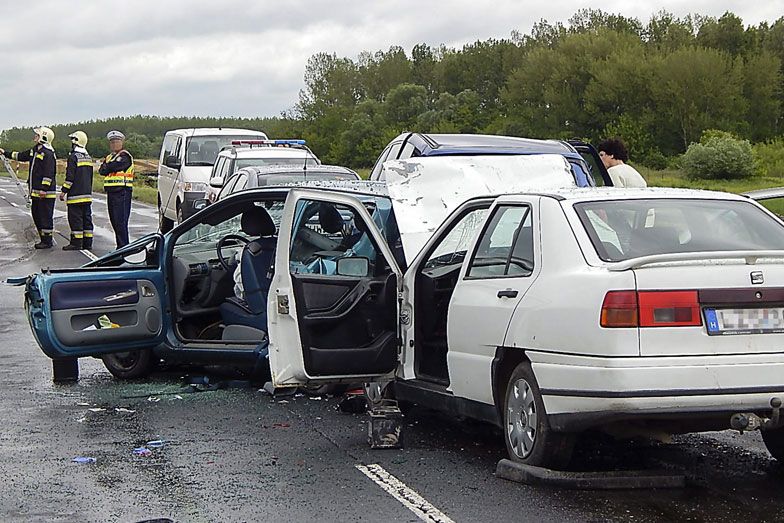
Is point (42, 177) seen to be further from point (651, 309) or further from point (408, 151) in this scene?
point (651, 309)

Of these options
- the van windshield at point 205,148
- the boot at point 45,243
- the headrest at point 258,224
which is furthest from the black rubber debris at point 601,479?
the van windshield at point 205,148

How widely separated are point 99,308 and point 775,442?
5.06 m

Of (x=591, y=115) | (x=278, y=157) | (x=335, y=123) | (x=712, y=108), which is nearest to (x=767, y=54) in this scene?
(x=712, y=108)

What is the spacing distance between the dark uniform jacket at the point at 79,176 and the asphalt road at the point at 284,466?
11.1 m

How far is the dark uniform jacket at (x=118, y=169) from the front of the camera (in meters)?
19.1

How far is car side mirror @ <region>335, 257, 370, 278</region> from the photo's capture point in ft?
23.6

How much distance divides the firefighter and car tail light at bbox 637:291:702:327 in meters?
15.5

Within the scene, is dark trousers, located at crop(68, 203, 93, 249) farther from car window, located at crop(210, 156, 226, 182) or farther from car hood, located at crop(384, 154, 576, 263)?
car hood, located at crop(384, 154, 576, 263)

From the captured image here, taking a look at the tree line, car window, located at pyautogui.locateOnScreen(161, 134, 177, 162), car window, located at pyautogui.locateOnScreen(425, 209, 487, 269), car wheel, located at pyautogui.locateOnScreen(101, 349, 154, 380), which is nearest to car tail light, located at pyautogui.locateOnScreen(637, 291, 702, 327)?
car window, located at pyautogui.locateOnScreen(425, 209, 487, 269)

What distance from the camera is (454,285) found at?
6770mm

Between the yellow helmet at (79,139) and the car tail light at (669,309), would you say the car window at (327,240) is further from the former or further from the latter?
the yellow helmet at (79,139)

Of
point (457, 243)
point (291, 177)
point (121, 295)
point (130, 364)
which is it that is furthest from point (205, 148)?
point (457, 243)

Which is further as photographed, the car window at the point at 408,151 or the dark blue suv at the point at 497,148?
the car window at the point at 408,151

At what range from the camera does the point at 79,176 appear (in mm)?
19906
